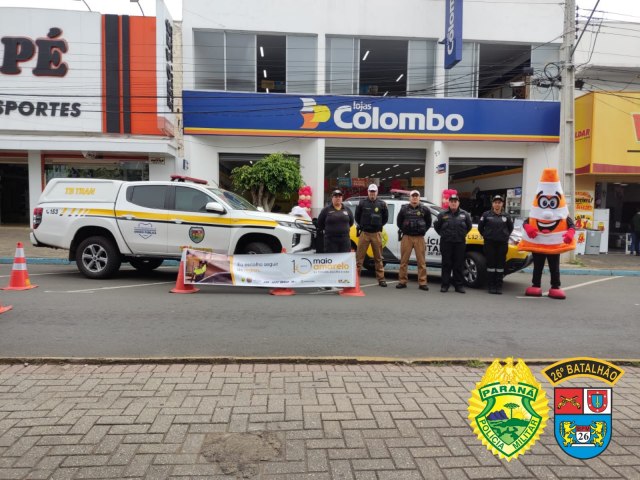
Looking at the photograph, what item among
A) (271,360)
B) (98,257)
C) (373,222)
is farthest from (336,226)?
(98,257)

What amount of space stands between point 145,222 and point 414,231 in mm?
5160

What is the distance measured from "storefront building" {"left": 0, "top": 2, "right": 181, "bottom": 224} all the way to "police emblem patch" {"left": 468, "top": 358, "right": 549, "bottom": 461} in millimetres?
16607

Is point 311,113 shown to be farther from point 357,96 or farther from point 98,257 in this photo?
point 98,257

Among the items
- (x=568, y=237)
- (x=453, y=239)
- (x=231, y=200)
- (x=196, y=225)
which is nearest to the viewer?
(x=568, y=237)

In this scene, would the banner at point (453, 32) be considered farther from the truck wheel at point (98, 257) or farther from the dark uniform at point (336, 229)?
the truck wheel at point (98, 257)

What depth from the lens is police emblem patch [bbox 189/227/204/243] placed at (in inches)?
349

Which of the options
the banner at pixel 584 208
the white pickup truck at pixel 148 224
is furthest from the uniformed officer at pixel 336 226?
the banner at pixel 584 208

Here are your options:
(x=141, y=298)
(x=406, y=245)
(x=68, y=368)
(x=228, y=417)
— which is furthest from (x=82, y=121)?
(x=228, y=417)

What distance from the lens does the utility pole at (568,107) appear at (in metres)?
13.7

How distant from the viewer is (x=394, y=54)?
20.5 m

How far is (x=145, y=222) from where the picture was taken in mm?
9047

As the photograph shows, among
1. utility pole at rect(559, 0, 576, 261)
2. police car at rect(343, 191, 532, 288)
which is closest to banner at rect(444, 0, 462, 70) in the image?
utility pole at rect(559, 0, 576, 261)

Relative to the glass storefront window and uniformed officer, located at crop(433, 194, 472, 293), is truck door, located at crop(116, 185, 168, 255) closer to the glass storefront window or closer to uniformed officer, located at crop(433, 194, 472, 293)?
uniformed officer, located at crop(433, 194, 472, 293)

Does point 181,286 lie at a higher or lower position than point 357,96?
lower
